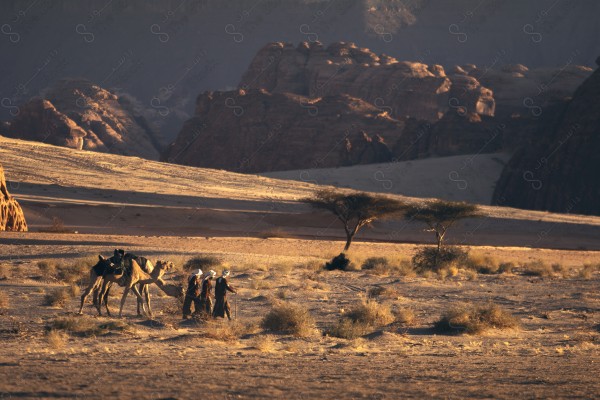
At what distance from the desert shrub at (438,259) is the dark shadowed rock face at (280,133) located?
253 ft

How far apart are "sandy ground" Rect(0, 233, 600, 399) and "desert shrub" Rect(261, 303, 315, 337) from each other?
0.23m

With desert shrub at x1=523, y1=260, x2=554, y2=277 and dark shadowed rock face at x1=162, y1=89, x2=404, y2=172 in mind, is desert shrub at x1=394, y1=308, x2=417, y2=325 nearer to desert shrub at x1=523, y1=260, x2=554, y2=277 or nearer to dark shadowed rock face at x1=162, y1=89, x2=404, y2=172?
desert shrub at x1=523, y1=260, x2=554, y2=277

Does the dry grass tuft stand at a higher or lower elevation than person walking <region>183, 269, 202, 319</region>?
lower

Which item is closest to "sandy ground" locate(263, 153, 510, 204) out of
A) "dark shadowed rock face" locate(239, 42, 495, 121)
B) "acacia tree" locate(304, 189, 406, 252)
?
"dark shadowed rock face" locate(239, 42, 495, 121)

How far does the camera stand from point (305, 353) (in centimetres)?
1557

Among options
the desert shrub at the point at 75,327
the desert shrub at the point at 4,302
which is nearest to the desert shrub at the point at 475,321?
the desert shrub at the point at 75,327

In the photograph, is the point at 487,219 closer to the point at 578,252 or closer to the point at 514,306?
the point at 578,252

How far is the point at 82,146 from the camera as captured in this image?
13588 cm

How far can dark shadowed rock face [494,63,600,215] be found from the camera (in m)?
94.5

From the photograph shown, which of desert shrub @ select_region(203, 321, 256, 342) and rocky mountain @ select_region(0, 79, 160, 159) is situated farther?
rocky mountain @ select_region(0, 79, 160, 159)

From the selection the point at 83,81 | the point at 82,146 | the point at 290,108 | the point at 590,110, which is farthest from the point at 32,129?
the point at 590,110

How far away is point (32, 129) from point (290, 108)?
36971 millimetres

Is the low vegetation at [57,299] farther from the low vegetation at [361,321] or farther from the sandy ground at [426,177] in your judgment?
the sandy ground at [426,177]

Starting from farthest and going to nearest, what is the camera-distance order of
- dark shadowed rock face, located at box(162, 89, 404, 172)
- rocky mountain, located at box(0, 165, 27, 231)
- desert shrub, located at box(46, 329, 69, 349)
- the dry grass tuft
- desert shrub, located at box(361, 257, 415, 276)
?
dark shadowed rock face, located at box(162, 89, 404, 172) < rocky mountain, located at box(0, 165, 27, 231) < desert shrub, located at box(361, 257, 415, 276) < the dry grass tuft < desert shrub, located at box(46, 329, 69, 349)
